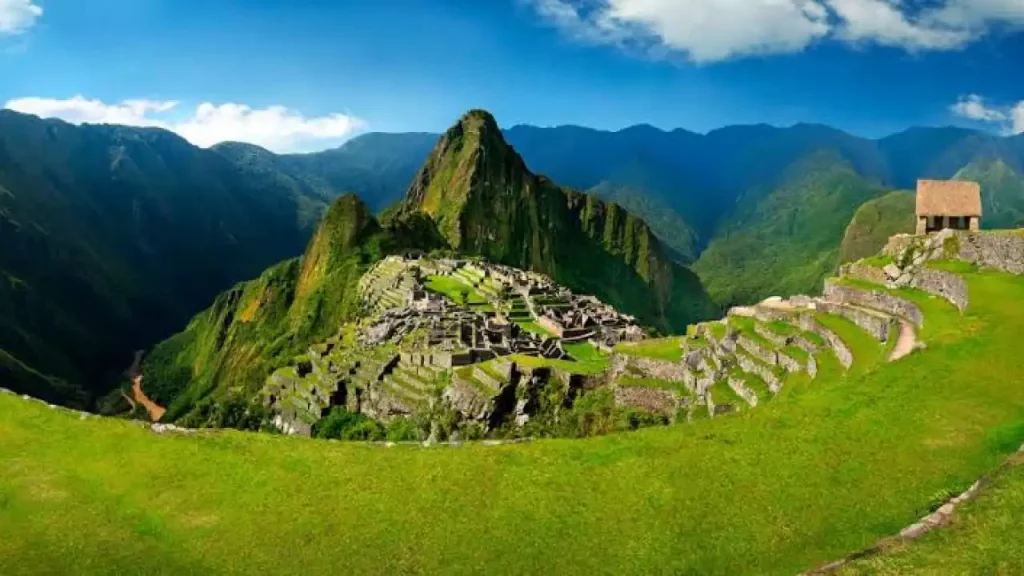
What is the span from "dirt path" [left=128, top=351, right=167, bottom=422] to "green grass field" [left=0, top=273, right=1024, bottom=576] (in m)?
108

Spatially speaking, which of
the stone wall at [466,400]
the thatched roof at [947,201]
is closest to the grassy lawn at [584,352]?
the stone wall at [466,400]

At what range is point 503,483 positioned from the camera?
15.2 metres

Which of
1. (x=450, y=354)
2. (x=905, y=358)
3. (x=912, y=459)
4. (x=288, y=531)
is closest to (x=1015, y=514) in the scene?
(x=912, y=459)

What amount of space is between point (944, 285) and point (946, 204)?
1307 centimetres

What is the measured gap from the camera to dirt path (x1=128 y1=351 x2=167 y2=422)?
13312 cm

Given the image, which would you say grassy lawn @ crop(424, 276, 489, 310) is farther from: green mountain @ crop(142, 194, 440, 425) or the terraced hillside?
the terraced hillside

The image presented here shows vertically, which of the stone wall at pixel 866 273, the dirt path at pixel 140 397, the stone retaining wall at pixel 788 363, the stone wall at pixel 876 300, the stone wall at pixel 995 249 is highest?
the stone wall at pixel 995 249

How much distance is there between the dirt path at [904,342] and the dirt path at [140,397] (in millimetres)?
108585

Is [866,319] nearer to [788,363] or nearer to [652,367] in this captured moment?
[788,363]

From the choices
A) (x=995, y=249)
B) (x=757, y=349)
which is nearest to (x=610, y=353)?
(x=757, y=349)

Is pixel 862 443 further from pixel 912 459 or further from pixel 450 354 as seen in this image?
pixel 450 354

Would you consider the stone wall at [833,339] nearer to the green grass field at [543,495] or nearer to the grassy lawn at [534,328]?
the green grass field at [543,495]

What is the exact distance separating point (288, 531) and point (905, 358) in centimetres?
1590

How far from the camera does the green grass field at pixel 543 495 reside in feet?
42.2
